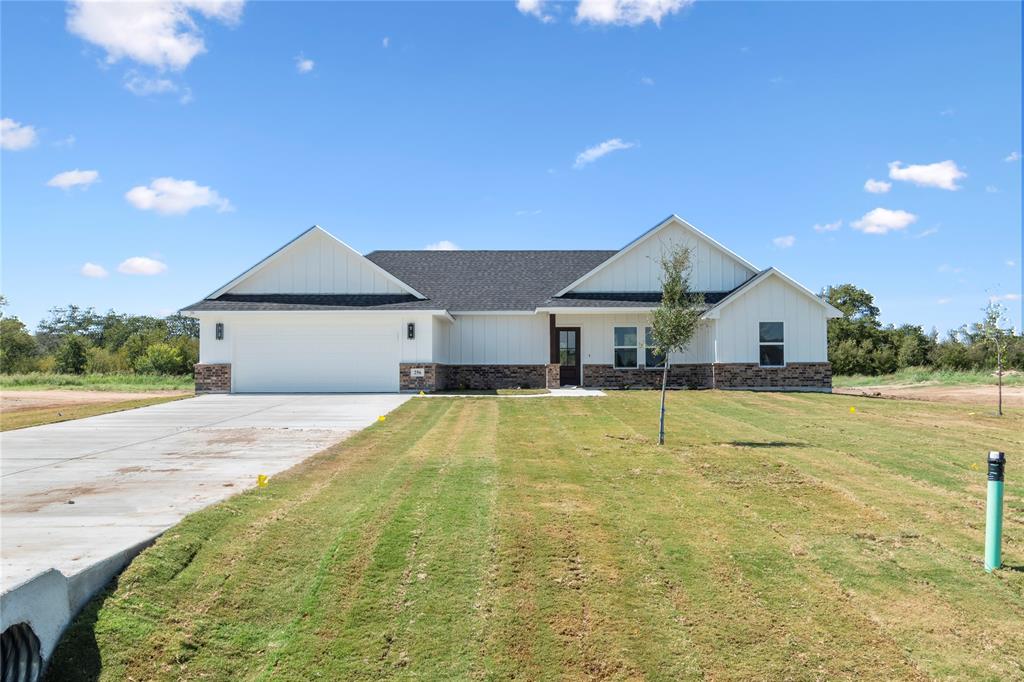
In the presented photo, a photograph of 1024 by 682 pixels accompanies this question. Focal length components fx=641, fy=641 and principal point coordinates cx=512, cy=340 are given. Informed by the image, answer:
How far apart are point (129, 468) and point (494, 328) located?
55.2 ft

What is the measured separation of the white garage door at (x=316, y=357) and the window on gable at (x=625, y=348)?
26.5ft

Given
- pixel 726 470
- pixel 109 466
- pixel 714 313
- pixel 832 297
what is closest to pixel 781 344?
pixel 714 313

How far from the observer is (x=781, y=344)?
22891mm

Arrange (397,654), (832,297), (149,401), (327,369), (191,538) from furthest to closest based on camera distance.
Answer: (832,297)
(327,369)
(149,401)
(191,538)
(397,654)

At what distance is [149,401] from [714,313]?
61.6 feet

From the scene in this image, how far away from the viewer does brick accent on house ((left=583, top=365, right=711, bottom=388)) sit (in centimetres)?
2364

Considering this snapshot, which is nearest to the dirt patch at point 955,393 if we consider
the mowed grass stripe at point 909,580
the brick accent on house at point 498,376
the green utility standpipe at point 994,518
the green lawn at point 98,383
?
the brick accent on house at point 498,376

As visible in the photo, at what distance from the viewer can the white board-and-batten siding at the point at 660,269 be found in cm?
2441

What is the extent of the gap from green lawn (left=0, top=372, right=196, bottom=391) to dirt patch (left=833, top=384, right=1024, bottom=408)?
31.4 m

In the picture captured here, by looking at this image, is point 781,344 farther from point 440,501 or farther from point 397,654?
point 397,654

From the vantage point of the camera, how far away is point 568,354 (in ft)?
80.2

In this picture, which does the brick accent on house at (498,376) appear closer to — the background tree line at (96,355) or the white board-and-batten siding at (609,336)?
the white board-and-batten siding at (609,336)

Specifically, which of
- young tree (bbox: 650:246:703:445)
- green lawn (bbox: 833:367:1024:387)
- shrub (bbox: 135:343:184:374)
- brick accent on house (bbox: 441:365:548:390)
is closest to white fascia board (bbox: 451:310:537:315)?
brick accent on house (bbox: 441:365:548:390)

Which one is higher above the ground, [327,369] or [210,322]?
[210,322]
